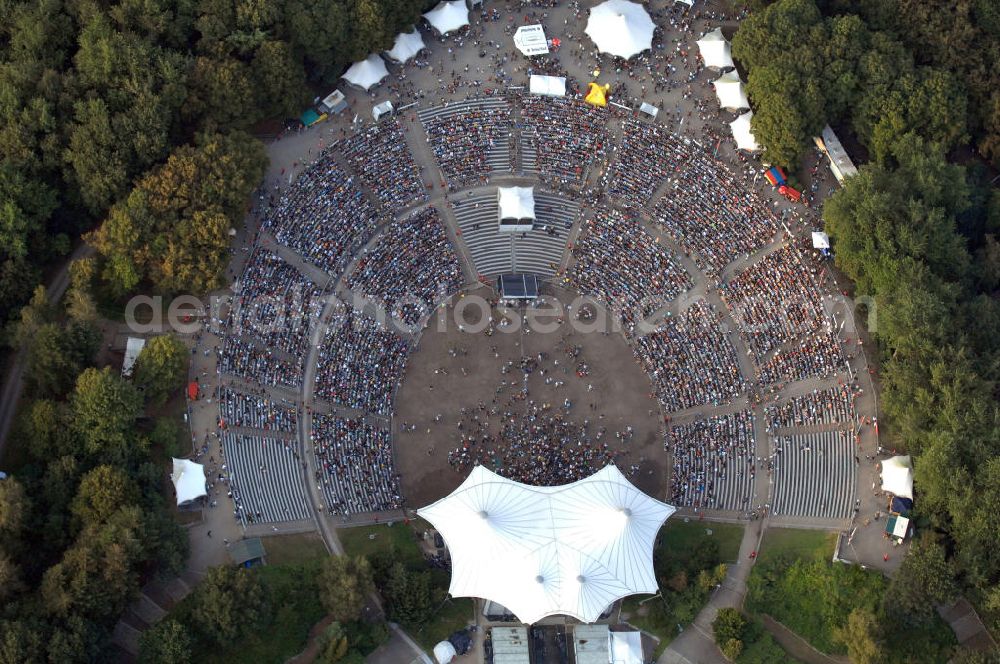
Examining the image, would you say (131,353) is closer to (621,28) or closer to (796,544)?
(621,28)

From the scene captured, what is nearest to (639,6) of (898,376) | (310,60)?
(310,60)

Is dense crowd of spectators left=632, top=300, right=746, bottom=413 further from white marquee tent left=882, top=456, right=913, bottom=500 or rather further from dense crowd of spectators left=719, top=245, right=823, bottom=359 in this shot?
white marquee tent left=882, top=456, right=913, bottom=500

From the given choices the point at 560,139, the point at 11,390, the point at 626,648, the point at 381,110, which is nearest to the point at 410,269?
the point at 381,110

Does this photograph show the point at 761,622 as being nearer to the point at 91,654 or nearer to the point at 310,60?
the point at 91,654

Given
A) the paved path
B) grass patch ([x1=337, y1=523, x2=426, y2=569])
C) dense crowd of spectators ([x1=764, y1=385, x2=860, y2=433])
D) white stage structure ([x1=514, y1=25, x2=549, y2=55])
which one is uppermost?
white stage structure ([x1=514, y1=25, x2=549, y2=55])

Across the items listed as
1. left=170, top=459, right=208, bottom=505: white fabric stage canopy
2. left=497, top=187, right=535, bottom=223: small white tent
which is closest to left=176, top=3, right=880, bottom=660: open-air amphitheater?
left=497, top=187, right=535, bottom=223: small white tent

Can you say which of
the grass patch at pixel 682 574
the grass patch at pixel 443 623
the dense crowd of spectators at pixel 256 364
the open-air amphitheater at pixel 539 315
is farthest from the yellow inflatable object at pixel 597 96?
the grass patch at pixel 443 623

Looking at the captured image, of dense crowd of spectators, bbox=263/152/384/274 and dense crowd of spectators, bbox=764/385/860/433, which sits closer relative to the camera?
dense crowd of spectators, bbox=764/385/860/433
